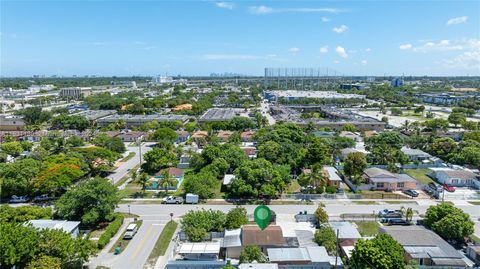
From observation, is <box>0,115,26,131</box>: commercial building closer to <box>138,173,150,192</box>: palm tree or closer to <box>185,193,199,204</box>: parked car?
<box>138,173,150,192</box>: palm tree

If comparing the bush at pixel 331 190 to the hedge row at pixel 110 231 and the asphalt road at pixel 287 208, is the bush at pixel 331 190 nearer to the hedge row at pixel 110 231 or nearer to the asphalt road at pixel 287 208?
the asphalt road at pixel 287 208

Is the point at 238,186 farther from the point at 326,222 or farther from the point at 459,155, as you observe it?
the point at 459,155

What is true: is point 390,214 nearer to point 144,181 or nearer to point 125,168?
point 144,181

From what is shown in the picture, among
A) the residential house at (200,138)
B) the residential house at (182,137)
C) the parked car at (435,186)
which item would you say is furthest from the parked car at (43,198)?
the parked car at (435,186)

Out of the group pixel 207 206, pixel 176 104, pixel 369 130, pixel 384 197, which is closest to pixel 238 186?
pixel 207 206

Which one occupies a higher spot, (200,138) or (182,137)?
(200,138)

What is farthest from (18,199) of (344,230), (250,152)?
(344,230)

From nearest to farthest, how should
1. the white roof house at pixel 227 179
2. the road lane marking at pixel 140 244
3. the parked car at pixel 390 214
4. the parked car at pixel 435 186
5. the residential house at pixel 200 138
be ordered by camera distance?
the road lane marking at pixel 140 244, the parked car at pixel 390 214, the parked car at pixel 435 186, the white roof house at pixel 227 179, the residential house at pixel 200 138
